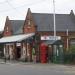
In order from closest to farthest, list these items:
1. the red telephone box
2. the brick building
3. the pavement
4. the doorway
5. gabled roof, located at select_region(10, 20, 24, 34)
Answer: the pavement < the red telephone box < the brick building < the doorway < gabled roof, located at select_region(10, 20, 24, 34)

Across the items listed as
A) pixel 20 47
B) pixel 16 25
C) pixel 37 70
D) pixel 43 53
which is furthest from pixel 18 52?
pixel 37 70

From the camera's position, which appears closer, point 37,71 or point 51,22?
point 37,71

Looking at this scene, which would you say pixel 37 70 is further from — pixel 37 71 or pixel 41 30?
pixel 41 30

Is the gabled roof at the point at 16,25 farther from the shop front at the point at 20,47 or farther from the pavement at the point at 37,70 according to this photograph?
the pavement at the point at 37,70

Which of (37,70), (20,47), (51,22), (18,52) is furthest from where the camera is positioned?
(18,52)

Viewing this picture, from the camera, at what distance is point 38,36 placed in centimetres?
5631

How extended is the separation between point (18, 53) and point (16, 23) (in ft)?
31.1

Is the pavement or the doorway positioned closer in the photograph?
the pavement

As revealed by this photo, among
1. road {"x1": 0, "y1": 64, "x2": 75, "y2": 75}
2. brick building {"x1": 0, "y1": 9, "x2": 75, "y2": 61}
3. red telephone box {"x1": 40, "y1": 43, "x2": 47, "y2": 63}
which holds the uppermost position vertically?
brick building {"x1": 0, "y1": 9, "x2": 75, "y2": 61}

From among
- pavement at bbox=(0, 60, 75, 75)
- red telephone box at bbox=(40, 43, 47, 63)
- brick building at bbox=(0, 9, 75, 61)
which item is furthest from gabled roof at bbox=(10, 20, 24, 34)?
pavement at bbox=(0, 60, 75, 75)

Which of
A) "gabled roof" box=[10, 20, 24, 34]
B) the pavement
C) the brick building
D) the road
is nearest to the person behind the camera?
the road

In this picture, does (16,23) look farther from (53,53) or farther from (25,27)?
(53,53)

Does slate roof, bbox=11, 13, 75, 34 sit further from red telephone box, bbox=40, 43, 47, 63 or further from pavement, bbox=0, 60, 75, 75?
pavement, bbox=0, 60, 75, 75

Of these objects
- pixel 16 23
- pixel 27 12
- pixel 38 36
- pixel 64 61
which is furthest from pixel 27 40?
pixel 16 23
